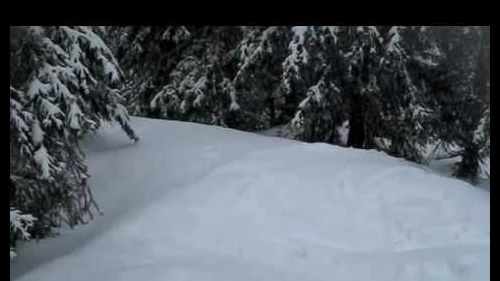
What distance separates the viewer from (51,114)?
23.1 ft

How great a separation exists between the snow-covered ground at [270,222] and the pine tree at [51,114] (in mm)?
755

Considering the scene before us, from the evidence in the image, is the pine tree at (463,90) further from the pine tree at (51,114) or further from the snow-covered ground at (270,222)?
the pine tree at (51,114)

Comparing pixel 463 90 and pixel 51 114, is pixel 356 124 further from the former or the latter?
pixel 51 114

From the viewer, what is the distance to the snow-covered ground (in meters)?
6.97

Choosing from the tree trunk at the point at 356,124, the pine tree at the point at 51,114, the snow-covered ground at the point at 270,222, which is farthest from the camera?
the tree trunk at the point at 356,124

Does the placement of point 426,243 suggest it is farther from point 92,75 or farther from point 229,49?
point 229,49

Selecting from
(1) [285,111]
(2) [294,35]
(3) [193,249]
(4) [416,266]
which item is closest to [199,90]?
(1) [285,111]

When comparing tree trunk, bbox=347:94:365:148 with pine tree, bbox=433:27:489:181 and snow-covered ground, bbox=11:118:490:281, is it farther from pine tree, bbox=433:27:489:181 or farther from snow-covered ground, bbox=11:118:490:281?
snow-covered ground, bbox=11:118:490:281

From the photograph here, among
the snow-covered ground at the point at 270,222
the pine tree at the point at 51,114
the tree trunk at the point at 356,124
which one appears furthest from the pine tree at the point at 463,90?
the pine tree at the point at 51,114

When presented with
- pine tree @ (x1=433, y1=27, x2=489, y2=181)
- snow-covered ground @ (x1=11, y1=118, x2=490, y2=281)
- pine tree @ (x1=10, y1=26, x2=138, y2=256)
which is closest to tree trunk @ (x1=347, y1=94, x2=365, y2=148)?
pine tree @ (x1=433, y1=27, x2=489, y2=181)

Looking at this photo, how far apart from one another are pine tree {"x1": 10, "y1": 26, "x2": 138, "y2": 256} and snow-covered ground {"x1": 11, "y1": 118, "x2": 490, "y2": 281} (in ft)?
2.48

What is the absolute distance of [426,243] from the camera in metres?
7.55

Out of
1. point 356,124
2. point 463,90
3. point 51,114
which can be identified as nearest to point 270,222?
point 51,114

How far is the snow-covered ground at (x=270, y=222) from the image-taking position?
274 inches
